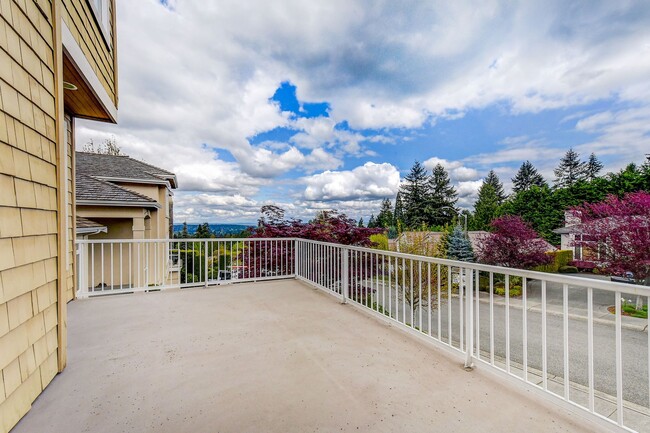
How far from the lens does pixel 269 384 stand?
2.14 m

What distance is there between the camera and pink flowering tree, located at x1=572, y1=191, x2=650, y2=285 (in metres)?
7.96

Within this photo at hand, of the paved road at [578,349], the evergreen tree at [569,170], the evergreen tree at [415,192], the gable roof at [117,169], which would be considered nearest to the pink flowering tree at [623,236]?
the paved road at [578,349]

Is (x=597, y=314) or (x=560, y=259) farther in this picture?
(x=560, y=259)

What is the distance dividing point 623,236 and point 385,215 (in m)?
33.4

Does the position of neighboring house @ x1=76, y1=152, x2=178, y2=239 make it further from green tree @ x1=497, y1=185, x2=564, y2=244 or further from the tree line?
green tree @ x1=497, y1=185, x2=564, y2=244

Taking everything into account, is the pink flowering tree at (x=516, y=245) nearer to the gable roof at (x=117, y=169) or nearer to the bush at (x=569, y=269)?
the bush at (x=569, y=269)

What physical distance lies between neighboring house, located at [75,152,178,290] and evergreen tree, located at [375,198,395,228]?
32.2 metres

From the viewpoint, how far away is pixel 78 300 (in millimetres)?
4543

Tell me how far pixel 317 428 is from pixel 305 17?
6.73m

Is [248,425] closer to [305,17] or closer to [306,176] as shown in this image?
[305,17]

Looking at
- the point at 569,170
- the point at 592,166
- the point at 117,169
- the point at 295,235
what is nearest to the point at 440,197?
the point at 569,170

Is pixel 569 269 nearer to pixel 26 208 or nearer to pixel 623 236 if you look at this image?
pixel 623 236

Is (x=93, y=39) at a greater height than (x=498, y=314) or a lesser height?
greater

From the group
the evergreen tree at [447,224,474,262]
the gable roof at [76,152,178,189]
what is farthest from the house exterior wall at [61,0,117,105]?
the evergreen tree at [447,224,474,262]
